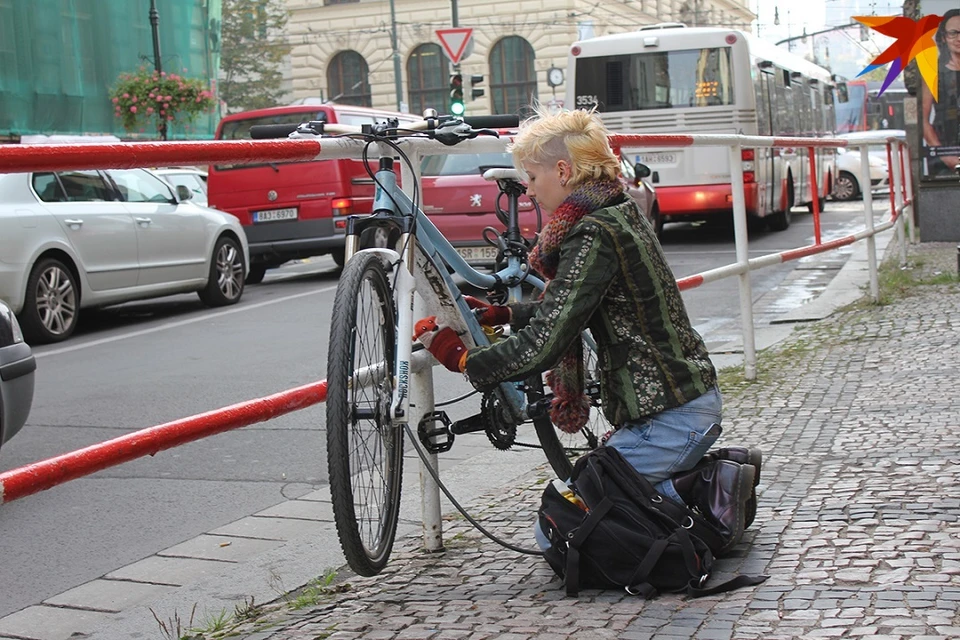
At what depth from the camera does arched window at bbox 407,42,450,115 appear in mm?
54688

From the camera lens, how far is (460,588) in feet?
Result: 12.0

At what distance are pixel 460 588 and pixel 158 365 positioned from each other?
6.16m

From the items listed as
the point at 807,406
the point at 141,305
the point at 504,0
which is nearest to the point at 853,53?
the point at 504,0

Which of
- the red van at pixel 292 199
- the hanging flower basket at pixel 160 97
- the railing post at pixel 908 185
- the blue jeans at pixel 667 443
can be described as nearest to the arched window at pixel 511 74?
the hanging flower basket at pixel 160 97

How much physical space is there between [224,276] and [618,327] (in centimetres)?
1055

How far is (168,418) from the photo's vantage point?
720cm

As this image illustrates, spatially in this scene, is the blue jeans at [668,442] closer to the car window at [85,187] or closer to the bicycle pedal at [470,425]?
the bicycle pedal at [470,425]

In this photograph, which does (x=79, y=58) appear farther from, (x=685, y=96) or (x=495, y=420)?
(x=495, y=420)

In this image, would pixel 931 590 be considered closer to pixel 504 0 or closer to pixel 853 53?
pixel 504 0

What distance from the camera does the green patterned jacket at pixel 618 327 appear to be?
11.6ft

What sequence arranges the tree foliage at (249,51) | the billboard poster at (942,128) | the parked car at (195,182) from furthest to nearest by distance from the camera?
the tree foliage at (249,51) → the parked car at (195,182) → the billboard poster at (942,128)

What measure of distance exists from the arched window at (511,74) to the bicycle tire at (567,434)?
4843 centimetres

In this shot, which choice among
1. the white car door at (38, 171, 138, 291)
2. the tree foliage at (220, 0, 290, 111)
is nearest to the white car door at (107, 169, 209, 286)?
the white car door at (38, 171, 138, 291)

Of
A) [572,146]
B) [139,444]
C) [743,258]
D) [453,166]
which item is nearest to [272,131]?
[572,146]
